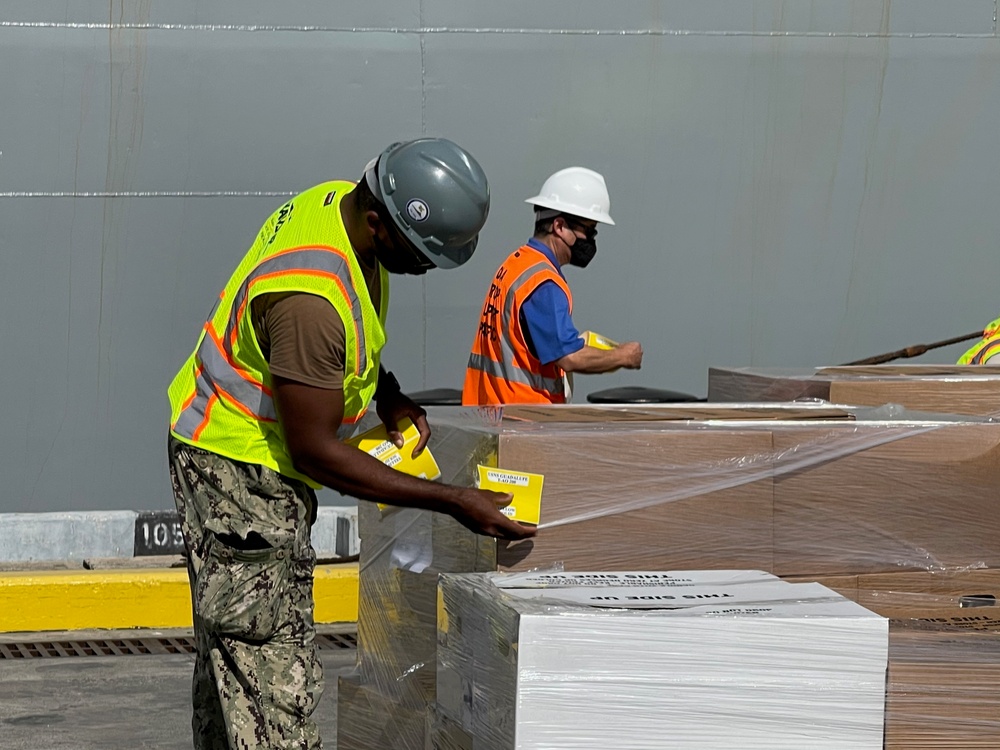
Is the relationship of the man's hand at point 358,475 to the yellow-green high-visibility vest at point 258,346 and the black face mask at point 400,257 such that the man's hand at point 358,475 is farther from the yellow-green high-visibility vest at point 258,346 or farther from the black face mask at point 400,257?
the black face mask at point 400,257

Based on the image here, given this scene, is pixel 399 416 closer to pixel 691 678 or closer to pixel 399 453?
pixel 399 453

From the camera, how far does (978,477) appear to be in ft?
12.2

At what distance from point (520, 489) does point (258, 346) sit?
2.25 ft

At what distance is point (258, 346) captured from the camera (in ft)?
11.0

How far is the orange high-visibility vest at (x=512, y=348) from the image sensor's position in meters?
5.57

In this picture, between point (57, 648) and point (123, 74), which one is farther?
point (123, 74)

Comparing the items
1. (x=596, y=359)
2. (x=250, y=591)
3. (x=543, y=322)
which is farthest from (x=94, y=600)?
(x=250, y=591)

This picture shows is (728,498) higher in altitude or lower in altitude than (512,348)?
lower

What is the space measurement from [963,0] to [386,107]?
319 centimetres

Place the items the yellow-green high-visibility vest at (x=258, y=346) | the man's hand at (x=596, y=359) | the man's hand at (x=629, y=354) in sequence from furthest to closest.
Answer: the man's hand at (x=629, y=354)
the man's hand at (x=596, y=359)
the yellow-green high-visibility vest at (x=258, y=346)

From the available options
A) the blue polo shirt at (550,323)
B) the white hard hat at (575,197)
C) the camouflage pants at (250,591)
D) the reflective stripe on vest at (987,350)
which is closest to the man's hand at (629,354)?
the blue polo shirt at (550,323)

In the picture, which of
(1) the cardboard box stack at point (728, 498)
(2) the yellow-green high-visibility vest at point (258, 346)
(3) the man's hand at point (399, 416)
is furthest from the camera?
(3) the man's hand at point (399, 416)

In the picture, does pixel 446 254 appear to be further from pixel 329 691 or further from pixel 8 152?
pixel 8 152

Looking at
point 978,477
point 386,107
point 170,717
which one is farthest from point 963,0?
point 170,717
